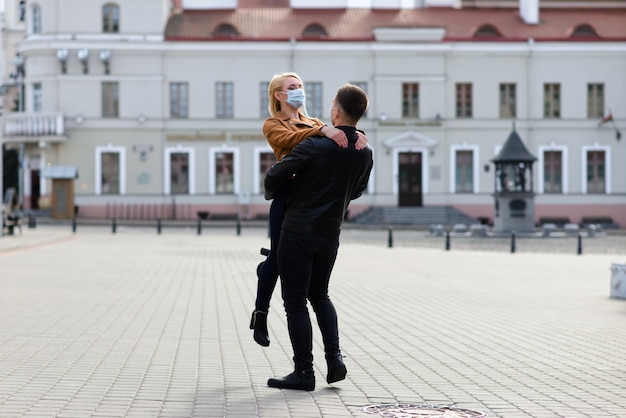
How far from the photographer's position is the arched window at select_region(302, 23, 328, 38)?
2240 inches

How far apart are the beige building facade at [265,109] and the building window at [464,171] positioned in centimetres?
6

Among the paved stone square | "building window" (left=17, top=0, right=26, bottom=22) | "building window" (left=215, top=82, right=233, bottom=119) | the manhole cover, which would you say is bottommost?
the paved stone square

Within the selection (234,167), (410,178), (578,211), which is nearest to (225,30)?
(234,167)

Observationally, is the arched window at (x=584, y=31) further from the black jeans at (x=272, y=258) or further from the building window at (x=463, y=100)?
the black jeans at (x=272, y=258)

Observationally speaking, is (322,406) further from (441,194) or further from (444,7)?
(444,7)

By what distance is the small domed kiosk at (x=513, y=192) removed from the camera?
41.3 meters

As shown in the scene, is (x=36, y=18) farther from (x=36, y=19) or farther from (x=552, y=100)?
(x=552, y=100)

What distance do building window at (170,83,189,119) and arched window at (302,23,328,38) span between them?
660 cm

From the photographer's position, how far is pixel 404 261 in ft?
85.8

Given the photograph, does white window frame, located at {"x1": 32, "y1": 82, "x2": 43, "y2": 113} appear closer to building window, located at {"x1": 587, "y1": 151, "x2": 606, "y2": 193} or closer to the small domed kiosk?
the small domed kiosk

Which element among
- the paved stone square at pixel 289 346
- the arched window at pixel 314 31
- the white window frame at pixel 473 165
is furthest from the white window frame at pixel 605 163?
the paved stone square at pixel 289 346

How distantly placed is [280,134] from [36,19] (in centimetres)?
5111

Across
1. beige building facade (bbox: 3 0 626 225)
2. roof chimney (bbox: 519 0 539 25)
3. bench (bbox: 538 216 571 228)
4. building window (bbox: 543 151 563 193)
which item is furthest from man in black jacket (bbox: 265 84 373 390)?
roof chimney (bbox: 519 0 539 25)

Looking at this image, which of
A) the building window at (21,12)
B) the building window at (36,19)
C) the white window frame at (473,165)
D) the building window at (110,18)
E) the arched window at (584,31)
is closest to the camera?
the building window at (110,18)
